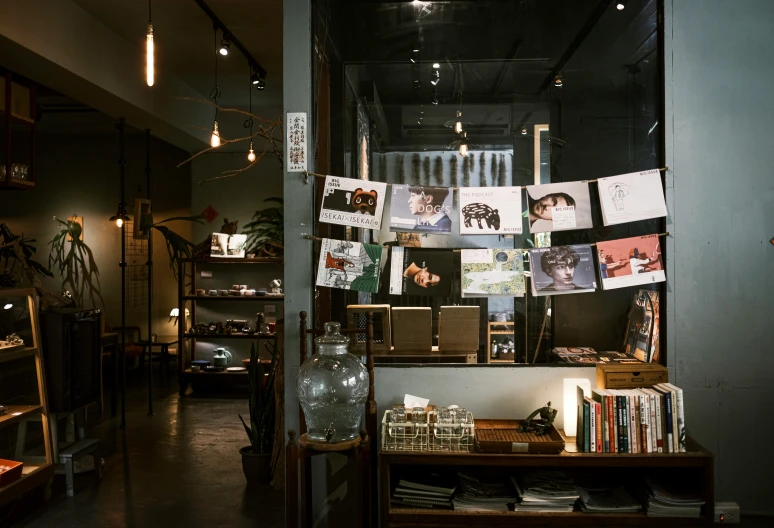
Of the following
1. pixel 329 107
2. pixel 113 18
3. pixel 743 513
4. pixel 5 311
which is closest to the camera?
pixel 743 513

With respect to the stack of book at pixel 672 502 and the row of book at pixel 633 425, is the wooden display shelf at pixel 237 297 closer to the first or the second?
the row of book at pixel 633 425

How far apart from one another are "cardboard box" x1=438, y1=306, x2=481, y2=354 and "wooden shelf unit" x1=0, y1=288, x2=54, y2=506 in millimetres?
2676

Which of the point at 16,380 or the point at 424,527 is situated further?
the point at 16,380

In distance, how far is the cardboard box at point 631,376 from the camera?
2965mm

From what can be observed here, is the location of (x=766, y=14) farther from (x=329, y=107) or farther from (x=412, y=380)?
(x=412, y=380)

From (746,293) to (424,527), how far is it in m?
1.98

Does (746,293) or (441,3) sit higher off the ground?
(441,3)

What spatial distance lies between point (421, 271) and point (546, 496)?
4.02 feet

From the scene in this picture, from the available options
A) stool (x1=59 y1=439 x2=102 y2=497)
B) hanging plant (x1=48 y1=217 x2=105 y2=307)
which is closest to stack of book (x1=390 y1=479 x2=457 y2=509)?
stool (x1=59 y1=439 x2=102 y2=497)

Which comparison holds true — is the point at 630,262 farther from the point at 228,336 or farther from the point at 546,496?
the point at 228,336

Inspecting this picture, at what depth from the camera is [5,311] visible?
13.0ft

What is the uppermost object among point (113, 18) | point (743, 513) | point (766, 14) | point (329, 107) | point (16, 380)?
point (113, 18)

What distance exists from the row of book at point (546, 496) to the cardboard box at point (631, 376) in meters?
0.45

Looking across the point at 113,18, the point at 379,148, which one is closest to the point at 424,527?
the point at 379,148
